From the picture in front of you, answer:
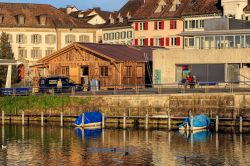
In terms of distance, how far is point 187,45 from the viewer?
12912 centimetres

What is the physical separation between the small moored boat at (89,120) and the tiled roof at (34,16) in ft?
230

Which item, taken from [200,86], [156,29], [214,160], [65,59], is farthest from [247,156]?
[156,29]

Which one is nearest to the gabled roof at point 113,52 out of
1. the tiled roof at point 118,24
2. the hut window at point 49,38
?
the tiled roof at point 118,24

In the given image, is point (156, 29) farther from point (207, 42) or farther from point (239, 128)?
point (239, 128)

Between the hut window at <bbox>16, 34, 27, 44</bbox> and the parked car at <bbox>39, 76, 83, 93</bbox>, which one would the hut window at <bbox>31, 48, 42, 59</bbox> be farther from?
the parked car at <bbox>39, 76, 83, 93</bbox>

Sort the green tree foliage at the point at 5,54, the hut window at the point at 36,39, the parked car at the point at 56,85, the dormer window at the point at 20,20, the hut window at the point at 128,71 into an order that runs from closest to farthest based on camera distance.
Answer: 1. the parked car at the point at 56,85
2. the hut window at the point at 128,71
3. the green tree foliage at the point at 5,54
4. the dormer window at the point at 20,20
5. the hut window at the point at 36,39

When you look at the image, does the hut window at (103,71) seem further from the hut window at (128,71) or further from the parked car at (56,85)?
the parked car at (56,85)

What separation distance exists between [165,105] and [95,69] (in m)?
20.4

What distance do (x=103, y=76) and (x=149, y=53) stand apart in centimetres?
1199

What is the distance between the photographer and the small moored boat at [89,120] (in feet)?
276

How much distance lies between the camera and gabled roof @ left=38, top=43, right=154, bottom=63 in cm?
Answer: 10156

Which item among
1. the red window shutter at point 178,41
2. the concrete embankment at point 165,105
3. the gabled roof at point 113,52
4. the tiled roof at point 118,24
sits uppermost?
the tiled roof at point 118,24

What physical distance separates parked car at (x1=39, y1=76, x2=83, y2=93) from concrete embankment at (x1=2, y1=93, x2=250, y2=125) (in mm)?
4839

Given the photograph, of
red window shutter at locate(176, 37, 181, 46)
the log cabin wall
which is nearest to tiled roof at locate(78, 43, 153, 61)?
the log cabin wall
